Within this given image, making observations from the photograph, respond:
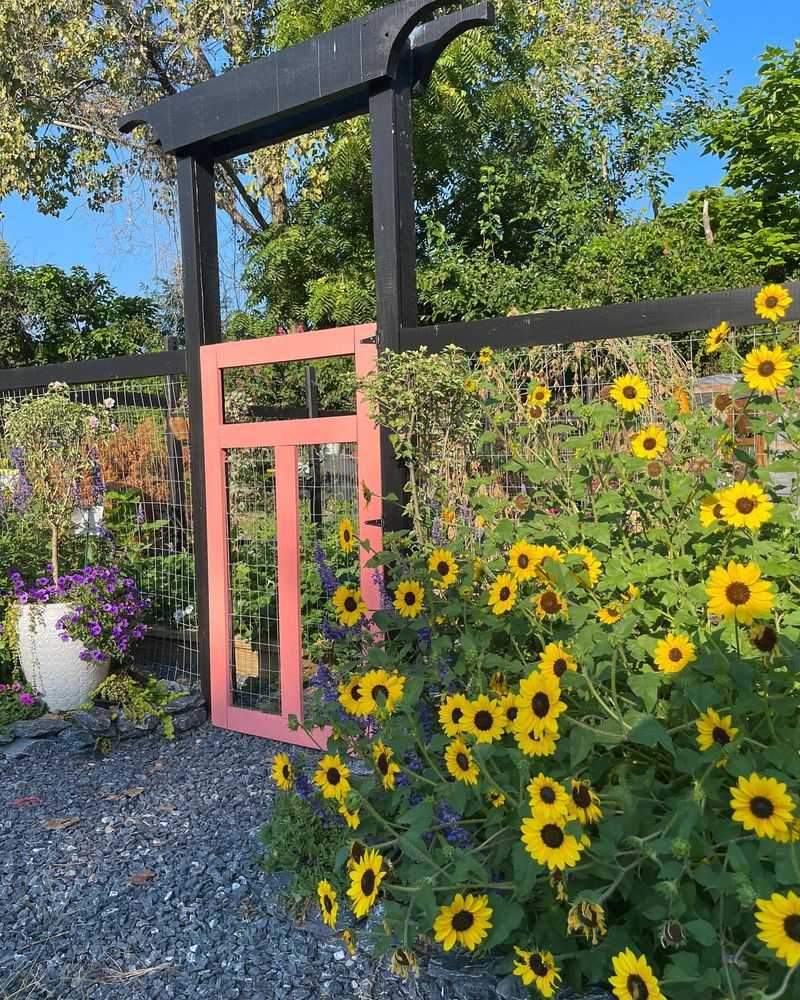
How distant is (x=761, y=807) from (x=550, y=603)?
0.54 meters

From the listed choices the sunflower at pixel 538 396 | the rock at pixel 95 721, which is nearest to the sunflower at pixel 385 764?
the sunflower at pixel 538 396

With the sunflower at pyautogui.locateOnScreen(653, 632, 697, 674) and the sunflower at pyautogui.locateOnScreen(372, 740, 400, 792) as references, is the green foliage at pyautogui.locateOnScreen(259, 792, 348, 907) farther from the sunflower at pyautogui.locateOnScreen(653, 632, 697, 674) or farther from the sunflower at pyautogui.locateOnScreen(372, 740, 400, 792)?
the sunflower at pyautogui.locateOnScreen(653, 632, 697, 674)

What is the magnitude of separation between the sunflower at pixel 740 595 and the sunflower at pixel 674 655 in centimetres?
18

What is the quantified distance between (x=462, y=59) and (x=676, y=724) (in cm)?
1134

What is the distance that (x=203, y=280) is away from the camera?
3.88 metres

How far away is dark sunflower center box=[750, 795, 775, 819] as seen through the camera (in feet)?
3.81

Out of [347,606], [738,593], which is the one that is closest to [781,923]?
[738,593]

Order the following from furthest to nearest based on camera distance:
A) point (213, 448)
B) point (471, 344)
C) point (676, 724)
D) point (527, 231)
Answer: point (527, 231)
point (213, 448)
point (471, 344)
point (676, 724)

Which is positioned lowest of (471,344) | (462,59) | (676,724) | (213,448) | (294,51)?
(676,724)

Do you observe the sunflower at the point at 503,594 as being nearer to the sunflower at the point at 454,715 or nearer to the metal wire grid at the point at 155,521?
the sunflower at the point at 454,715

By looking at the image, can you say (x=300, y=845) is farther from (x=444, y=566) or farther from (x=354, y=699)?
(x=444, y=566)

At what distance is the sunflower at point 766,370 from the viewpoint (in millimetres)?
1616

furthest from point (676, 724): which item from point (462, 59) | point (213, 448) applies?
point (462, 59)

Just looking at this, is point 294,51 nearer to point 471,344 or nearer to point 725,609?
point 471,344
